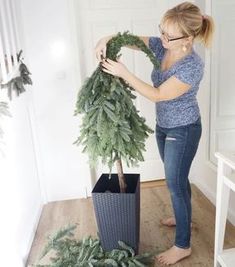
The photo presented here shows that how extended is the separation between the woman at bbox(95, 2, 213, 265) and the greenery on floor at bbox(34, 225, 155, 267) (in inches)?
8.2

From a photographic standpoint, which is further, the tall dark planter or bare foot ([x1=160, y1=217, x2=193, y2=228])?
bare foot ([x1=160, y1=217, x2=193, y2=228])

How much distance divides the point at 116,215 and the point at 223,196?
23.7 inches

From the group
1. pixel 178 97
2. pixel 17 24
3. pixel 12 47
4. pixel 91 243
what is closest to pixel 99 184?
pixel 91 243

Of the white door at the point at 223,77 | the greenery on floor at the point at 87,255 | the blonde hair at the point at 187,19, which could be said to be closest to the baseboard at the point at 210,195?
the white door at the point at 223,77

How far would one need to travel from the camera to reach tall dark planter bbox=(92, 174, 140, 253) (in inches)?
71.1

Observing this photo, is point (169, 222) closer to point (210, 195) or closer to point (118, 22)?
point (210, 195)

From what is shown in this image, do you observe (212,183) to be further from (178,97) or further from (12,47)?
(12,47)

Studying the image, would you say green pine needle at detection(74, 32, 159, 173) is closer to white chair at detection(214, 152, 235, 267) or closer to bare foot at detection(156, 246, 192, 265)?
white chair at detection(214, 152, 235, 267)

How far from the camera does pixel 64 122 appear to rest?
2594 mm

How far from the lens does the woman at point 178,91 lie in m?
1.59

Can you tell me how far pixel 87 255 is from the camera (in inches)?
75.0

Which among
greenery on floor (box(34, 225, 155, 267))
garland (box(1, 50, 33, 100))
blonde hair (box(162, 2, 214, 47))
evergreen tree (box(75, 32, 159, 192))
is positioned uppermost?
blonde hair (box(162, 2, 214, 47))

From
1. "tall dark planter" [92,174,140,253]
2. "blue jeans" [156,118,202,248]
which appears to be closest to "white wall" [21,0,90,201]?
"tall dark planter" [92,174,140,253]

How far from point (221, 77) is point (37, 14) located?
56.0 inches
